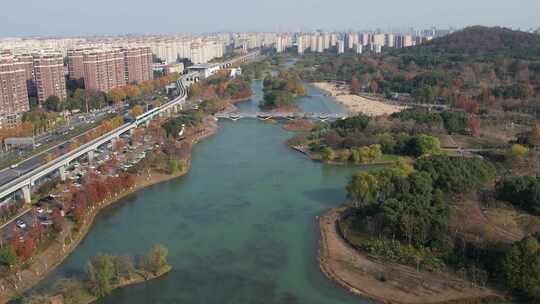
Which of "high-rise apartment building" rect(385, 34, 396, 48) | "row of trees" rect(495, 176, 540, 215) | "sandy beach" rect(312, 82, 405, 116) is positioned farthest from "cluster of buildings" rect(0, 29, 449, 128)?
"high-rise apartment building" rect(385, 34, 396, 48)

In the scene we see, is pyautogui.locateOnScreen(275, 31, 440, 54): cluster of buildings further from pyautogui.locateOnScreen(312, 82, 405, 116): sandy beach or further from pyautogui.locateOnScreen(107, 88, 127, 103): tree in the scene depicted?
pyautogui.locateOnScreen(107, 88, 127, 103): tree

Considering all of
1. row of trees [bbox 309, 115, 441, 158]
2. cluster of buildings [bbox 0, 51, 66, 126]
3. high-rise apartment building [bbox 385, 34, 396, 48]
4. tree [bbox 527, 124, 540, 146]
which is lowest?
row of trees [bbox 309, 115, 441, 158]

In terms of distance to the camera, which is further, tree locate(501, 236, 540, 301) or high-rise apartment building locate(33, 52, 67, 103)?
high-rise apartment building locate(33, 52, 67, 103)

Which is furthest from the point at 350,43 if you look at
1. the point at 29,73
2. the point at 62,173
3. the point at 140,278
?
the point at 140,278

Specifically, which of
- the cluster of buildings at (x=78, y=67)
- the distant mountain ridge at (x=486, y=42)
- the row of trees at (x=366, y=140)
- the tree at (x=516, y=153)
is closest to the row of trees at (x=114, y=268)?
the row of trees at (x=366, y=140)

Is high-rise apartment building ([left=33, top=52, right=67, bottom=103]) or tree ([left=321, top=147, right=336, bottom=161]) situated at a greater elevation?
high-rise apartment building ([left=33, top=52, right=67, bottom=103])

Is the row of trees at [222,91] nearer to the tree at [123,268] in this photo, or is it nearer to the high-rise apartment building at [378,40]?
the tree at [123,268]

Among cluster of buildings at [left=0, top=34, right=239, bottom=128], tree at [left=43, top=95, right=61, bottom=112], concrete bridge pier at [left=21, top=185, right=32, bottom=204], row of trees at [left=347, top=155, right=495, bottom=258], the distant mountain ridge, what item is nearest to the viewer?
row of trees at [left=347, top=155, right=495, bottom=258]

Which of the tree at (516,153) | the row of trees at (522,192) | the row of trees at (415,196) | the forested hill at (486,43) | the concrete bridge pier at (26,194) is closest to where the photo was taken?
the row of trees at (415,196)
